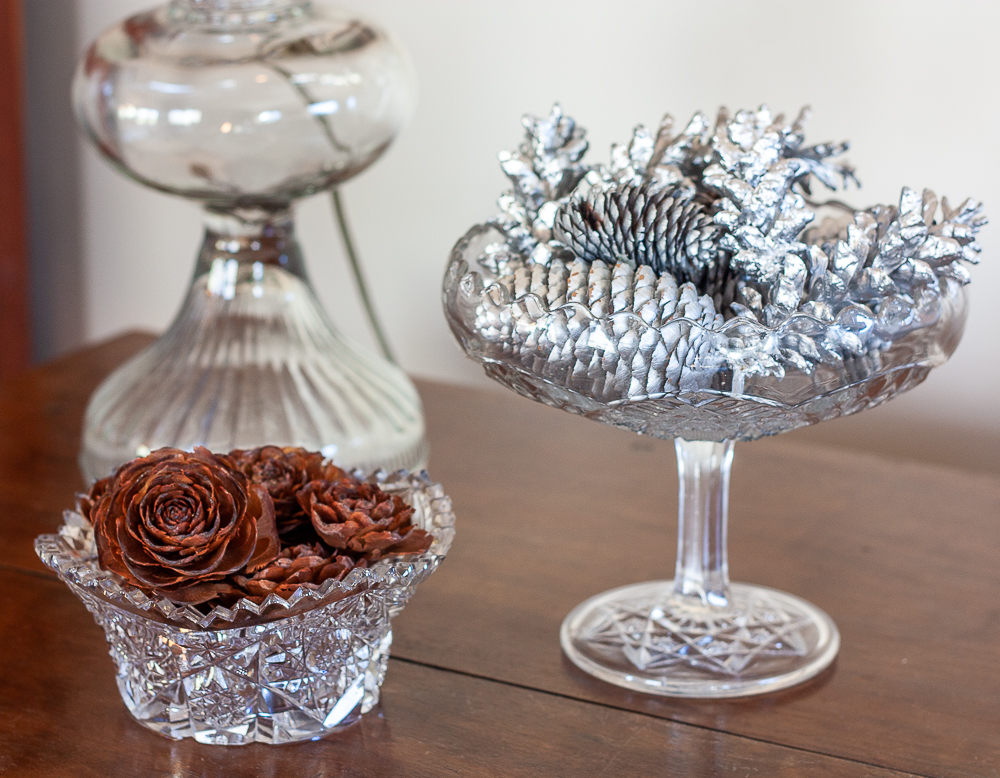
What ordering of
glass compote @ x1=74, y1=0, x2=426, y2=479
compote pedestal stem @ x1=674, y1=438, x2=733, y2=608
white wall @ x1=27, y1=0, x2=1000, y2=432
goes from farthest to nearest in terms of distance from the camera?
1. white wall @ x1=27, y1=0, x2=1000, y2=432
2. glass compote @ x1=74, y1=0, x2=426, y2=479
3. compote pedestal stem @ x1=674, y1=438, x2=733, y2=608

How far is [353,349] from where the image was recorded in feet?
A: 2.38

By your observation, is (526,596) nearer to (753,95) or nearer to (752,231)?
(752,231)

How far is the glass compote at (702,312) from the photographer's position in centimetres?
41

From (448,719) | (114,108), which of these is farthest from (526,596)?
(114,108)

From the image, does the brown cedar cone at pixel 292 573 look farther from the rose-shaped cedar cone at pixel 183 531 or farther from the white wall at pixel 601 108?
the white wall at pixel 601 108

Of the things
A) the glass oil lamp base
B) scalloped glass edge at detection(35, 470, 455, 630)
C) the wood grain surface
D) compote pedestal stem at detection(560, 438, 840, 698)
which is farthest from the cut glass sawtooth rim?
the wood grain surface

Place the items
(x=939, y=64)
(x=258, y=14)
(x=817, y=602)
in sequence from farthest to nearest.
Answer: (x=939, y=64)
(x=258, y=14)
(x=817, y=602)

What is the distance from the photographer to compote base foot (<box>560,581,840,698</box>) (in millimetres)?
478

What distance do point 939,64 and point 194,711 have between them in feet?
2.39

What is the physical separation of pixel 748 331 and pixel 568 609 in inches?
7.9

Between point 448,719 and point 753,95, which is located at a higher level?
point 753,95

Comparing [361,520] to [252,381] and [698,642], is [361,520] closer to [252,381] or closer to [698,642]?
[698,642]

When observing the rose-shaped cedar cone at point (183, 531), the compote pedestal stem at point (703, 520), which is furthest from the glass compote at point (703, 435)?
the rose-shaped cedar cone at point (183, 531)

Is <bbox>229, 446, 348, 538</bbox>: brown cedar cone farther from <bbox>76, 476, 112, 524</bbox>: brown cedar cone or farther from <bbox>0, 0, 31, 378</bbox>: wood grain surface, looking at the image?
<bbox>0, 0, 31, 378</bbox>: wood grain surface
